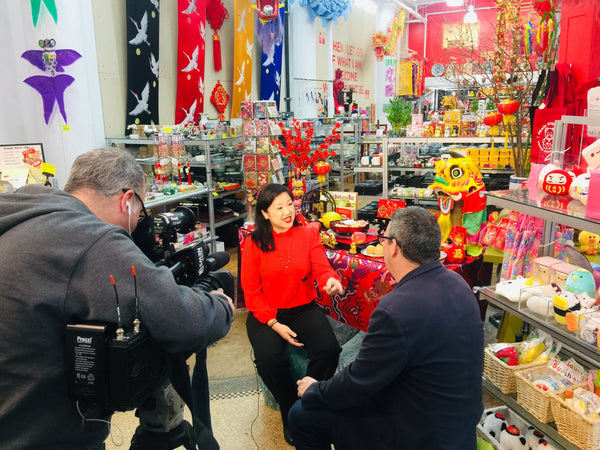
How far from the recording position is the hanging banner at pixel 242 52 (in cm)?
703

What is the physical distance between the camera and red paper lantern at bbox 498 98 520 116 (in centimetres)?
347

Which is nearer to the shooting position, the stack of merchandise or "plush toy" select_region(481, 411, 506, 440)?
"plush toy" select_region(481, 411, 506, 440)

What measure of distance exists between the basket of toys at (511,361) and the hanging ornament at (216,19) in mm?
6168

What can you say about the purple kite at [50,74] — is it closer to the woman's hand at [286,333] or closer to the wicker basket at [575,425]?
the woman's hand at [286,333]

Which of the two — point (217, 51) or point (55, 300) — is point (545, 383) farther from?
point (217, 51)

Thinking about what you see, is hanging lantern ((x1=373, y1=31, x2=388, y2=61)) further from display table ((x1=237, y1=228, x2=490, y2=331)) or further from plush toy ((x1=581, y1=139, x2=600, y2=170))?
plush toy ((x1=581, y1=139, x2=600, y2=170))

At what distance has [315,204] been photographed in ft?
12.2

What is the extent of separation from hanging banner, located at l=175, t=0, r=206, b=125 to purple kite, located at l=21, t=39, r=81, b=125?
79.4 inches

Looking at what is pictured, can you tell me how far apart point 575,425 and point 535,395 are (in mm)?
190

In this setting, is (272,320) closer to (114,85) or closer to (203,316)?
(203,316)

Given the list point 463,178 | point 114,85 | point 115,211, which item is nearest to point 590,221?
point 463,178

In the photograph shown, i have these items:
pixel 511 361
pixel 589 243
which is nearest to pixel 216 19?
pixel 589 243

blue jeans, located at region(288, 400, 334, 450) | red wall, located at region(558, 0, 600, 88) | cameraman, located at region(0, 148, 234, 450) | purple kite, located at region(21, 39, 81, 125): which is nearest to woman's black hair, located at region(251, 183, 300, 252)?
blue jeans, located at region(288, 400, 334, 450)

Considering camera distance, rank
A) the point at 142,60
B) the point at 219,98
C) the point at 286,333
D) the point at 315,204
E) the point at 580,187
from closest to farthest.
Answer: the point at 580,187, the point at 286,333, the point at 315,204, the point at 142,60, the point at 219,98
